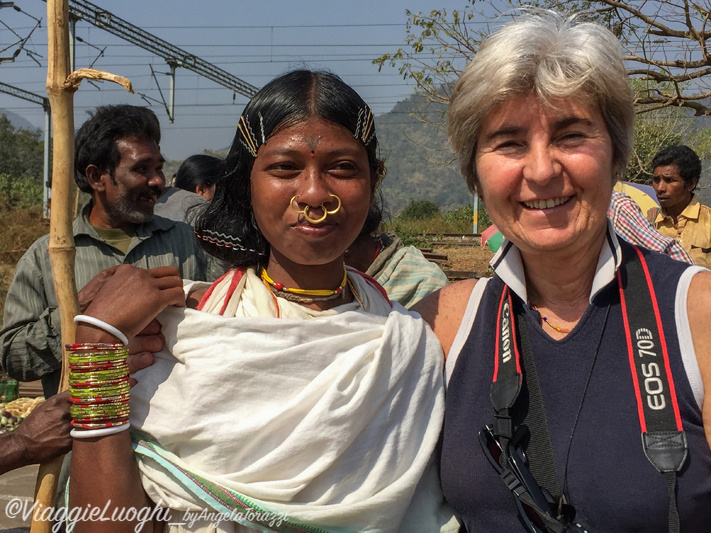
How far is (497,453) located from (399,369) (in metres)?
0.38

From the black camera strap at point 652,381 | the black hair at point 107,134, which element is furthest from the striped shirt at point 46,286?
the black camera strap at point 652,381

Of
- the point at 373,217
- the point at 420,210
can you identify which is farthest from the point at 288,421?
the point at 420,210

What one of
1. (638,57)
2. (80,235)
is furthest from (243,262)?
(638,57)

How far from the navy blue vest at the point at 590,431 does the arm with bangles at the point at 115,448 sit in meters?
0.94

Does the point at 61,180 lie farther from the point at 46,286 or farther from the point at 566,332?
the point at 46,286

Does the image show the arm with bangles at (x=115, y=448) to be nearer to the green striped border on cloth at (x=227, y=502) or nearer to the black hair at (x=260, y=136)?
the green striped border on cloth at (x=227, y=502)

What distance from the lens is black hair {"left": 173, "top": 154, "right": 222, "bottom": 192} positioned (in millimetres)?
6695

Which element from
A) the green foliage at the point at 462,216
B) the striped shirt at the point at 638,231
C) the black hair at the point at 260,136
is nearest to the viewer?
the black hair at the point at 260,136

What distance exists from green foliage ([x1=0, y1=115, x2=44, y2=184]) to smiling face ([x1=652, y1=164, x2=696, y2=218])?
58.1 m

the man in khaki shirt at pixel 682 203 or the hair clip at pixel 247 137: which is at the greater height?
the hair clip at pixel 247 137

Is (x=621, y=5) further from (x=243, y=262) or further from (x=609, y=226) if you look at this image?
(x=243, y=262)

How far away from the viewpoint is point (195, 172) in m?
6.81

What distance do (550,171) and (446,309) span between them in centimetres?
63

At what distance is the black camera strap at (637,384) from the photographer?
1923mm
